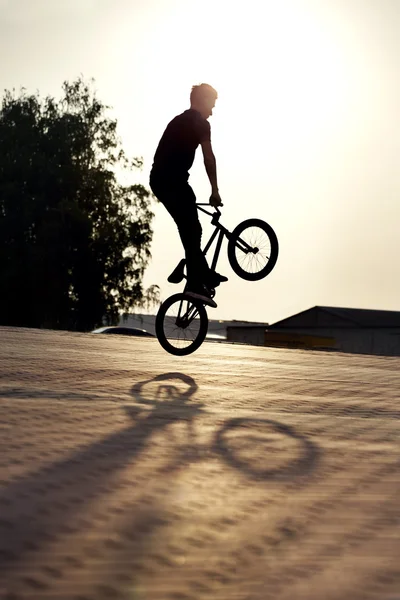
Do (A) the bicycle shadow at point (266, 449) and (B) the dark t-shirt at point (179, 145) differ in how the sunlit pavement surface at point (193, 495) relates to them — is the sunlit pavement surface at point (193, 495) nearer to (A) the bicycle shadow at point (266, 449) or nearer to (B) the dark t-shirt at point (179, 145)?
(A) the bicycle shadow at point (266, 449)

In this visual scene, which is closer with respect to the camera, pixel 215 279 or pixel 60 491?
pixel 60 491

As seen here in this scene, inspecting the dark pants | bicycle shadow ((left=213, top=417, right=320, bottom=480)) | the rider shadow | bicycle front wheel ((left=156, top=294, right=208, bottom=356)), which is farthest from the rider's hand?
bicycle shadow ((left=213, top=417, right=320, bottom=480))

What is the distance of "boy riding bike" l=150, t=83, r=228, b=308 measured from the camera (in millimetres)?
7441

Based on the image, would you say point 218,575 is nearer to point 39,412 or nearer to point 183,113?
point 39,412

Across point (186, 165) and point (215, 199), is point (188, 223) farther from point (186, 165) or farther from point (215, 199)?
point (186, 165)

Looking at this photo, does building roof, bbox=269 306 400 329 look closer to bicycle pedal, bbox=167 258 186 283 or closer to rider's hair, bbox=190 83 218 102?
bicycle pedal, bbox=167 258 186 283

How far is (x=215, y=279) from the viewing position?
25.4 feet

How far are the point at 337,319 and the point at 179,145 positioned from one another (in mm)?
56860

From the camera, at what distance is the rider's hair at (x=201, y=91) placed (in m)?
7.41

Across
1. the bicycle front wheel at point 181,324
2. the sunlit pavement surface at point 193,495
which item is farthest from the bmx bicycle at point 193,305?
the sunlit pavement surface at point 193,495

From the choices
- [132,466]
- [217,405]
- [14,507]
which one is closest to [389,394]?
[217,405]

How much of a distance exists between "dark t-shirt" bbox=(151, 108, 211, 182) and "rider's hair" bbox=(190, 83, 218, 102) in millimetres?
105

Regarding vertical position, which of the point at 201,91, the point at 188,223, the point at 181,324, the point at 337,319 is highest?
the point at 337,319

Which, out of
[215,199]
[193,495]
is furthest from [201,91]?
[193,495]
